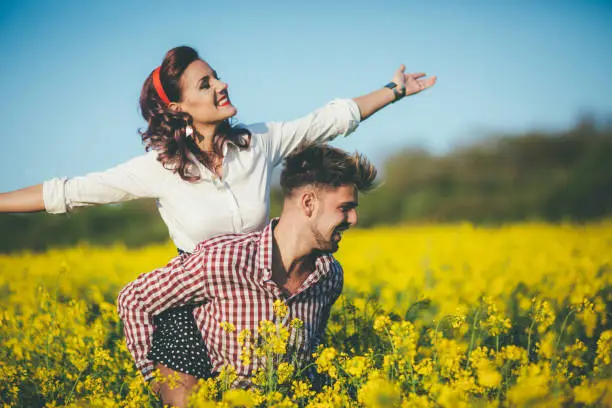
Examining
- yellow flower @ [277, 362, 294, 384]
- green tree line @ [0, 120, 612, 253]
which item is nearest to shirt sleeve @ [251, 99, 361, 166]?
yellow flower @ [277, 362, 294, 384]

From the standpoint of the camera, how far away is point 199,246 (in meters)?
2.63

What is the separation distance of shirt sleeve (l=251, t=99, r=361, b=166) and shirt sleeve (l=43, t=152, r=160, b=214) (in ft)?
1.71

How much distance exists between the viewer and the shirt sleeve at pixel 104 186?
270 cm

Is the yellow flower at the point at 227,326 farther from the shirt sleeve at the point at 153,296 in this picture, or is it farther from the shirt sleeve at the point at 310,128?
the shirt sleeve at the point at 310,128

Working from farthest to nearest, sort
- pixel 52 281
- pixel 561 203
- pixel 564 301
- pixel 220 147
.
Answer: pixel 561 203 < pixel 52 281 < pixel 564 301 < pixel 220 147

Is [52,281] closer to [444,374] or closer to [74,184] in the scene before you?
[74,184]

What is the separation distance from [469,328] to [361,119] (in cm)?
148

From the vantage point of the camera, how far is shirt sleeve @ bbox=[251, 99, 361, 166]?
299 centimetres

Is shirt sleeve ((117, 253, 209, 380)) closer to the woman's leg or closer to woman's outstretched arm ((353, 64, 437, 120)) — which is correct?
the woman's leg

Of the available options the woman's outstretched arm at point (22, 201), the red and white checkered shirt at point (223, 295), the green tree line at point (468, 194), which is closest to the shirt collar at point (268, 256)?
the red and white checkered shirt at point (223, 295)

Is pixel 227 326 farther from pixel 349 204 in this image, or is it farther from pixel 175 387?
pixel 349 204

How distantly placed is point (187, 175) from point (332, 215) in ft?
2.18

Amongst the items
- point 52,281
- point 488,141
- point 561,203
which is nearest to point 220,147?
point 52,281

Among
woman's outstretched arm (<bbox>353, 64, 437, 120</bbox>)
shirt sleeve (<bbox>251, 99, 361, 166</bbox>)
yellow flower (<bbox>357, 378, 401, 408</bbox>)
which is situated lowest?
yellow flower (<bbox>357, 378, 401, 408</bbox>)
